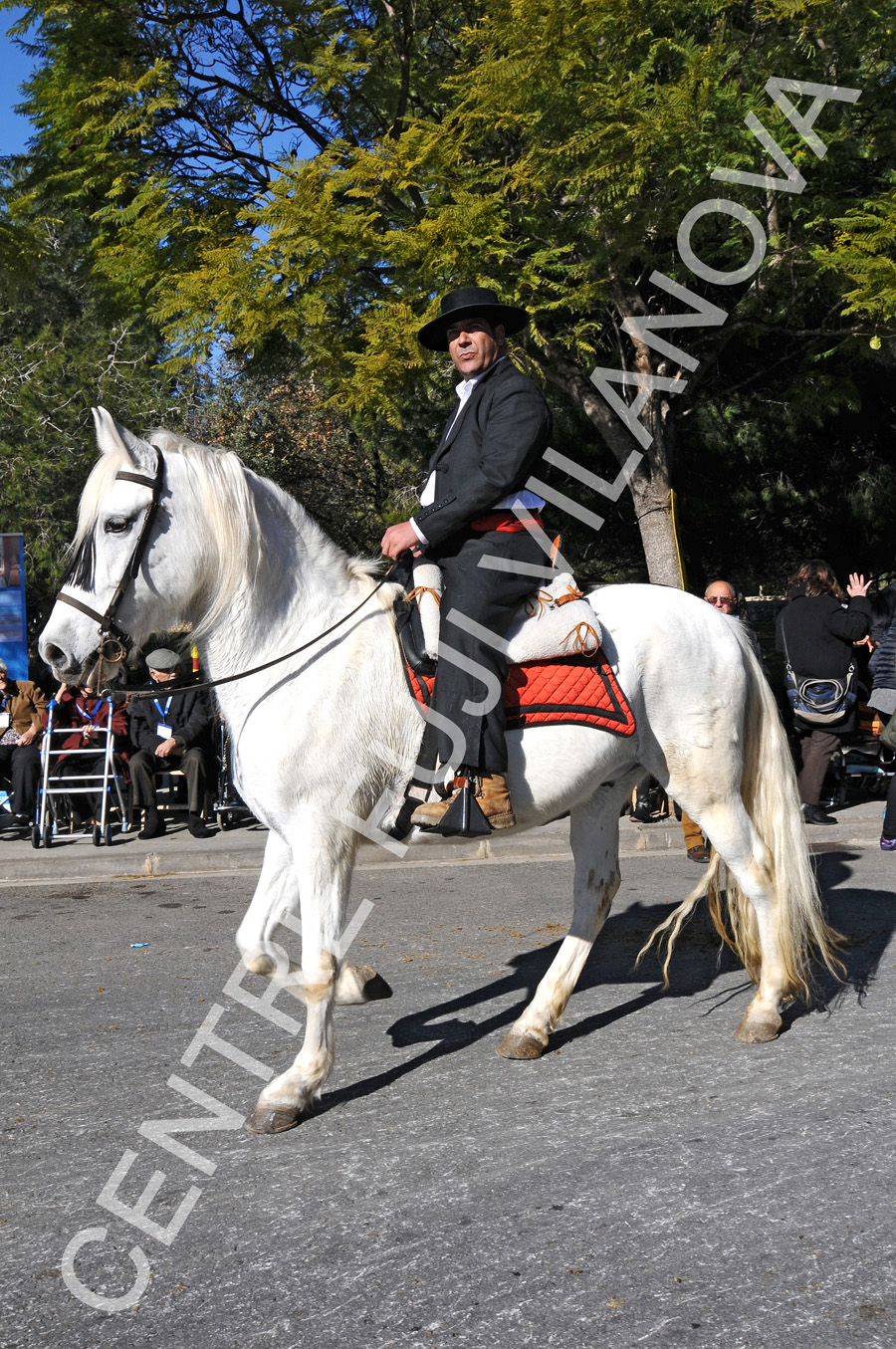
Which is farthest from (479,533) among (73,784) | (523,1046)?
(73,784)

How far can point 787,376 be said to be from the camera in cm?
1400

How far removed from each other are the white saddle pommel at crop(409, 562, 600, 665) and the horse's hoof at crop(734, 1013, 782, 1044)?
1.62 meters

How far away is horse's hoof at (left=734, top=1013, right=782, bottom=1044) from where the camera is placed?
14.6 feet

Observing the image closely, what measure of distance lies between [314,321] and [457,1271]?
8.64m

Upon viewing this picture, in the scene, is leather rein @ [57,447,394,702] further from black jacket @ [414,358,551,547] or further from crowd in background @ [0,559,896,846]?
crowd in background @ [0,559,896,846]

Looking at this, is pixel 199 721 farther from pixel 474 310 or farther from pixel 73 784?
pixel 474 310

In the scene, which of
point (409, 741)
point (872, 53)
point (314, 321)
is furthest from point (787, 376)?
point (409, 741)

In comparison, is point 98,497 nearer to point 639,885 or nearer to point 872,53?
point 639,885

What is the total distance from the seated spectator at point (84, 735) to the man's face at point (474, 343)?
7608 millimetres

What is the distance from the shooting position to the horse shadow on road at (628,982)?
4621 mm

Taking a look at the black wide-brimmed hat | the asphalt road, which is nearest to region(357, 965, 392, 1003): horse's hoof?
the asphalt road

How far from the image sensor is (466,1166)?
341 centimetres

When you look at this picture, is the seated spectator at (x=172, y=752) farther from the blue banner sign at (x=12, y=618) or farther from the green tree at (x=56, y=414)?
the green tree at (x=56, y=414)

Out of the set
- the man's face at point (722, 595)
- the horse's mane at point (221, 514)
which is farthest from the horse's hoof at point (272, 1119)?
the man's face at point (722, 595)
